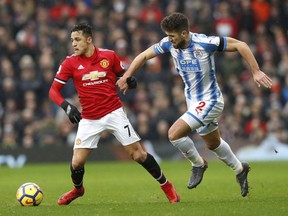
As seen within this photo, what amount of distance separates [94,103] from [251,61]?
2.05 m

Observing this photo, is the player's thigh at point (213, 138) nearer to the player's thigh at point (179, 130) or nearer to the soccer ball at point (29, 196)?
the player's thigh at point (179, 130)

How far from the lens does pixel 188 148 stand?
1162 cm

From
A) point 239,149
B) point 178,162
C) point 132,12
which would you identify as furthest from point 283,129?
point 132,12

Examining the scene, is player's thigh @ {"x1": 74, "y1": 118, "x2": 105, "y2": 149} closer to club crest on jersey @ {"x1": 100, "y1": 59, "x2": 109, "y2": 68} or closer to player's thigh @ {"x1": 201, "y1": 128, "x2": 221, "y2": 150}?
club crest on jersey @ {"x1": 100, "y1": 59, "x2": 109, "y2": 68}

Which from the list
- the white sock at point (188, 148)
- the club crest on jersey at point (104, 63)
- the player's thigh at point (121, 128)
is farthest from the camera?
the white sock at point (188, 148)

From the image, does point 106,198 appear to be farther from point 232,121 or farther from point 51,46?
point 51,46

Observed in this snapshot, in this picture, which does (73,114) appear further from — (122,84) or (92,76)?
(122,84)

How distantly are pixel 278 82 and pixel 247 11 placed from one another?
2.49 m

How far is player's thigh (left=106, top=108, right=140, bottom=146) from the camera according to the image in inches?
443

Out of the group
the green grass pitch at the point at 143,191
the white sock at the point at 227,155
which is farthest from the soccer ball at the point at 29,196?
the white sock at the point at 227,155

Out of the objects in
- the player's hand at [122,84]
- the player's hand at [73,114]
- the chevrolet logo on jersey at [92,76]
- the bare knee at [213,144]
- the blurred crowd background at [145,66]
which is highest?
the chevrolet logo on jersey at [92,76]

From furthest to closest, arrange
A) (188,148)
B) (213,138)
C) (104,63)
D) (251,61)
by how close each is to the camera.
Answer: (213,138), (188,148), (104,63), (251,61)

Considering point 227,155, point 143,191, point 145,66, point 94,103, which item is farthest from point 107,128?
point 145,66

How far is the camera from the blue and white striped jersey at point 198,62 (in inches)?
448
